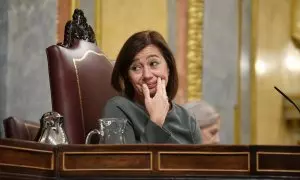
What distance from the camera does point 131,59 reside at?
7.14ft

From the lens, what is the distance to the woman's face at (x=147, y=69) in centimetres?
215

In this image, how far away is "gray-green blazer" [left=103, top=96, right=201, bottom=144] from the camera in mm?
1996

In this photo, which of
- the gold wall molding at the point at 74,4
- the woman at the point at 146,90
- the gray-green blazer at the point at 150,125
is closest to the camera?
the gray-green blazer at the point at 150,125

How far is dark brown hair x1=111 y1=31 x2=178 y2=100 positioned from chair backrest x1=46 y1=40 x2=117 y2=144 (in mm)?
226

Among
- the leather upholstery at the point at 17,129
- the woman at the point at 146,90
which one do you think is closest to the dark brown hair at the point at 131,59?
the woman at the point at 146,90

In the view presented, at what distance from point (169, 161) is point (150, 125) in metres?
0.45

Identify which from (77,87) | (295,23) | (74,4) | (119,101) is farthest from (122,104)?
(295,23)

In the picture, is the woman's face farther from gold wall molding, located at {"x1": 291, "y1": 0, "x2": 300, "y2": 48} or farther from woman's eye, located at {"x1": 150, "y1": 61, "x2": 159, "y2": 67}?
gold wall molding, located at {"x1": 291, "y1": 0, "x2": 300, "y2": 48}

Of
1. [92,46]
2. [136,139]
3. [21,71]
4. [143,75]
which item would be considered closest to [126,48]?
[143,75]

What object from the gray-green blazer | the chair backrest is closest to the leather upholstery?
the chair backrest

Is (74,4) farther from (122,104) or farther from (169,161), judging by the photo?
(169,161)

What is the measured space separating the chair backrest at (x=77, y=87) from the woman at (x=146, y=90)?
23 centimetres

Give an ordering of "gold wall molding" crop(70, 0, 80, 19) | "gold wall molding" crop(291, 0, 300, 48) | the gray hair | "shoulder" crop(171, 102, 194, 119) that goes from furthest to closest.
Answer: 1. "gold wall molding" crop(291, 0, 300, 48)
2. "gold wall molding" crop(70, 0, 80, 19)
3. the gray hair
4. "shoulder" crop(171, 102, 194, 119)

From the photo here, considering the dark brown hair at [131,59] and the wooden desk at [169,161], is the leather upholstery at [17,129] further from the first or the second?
the wooden desk at [169,161]
